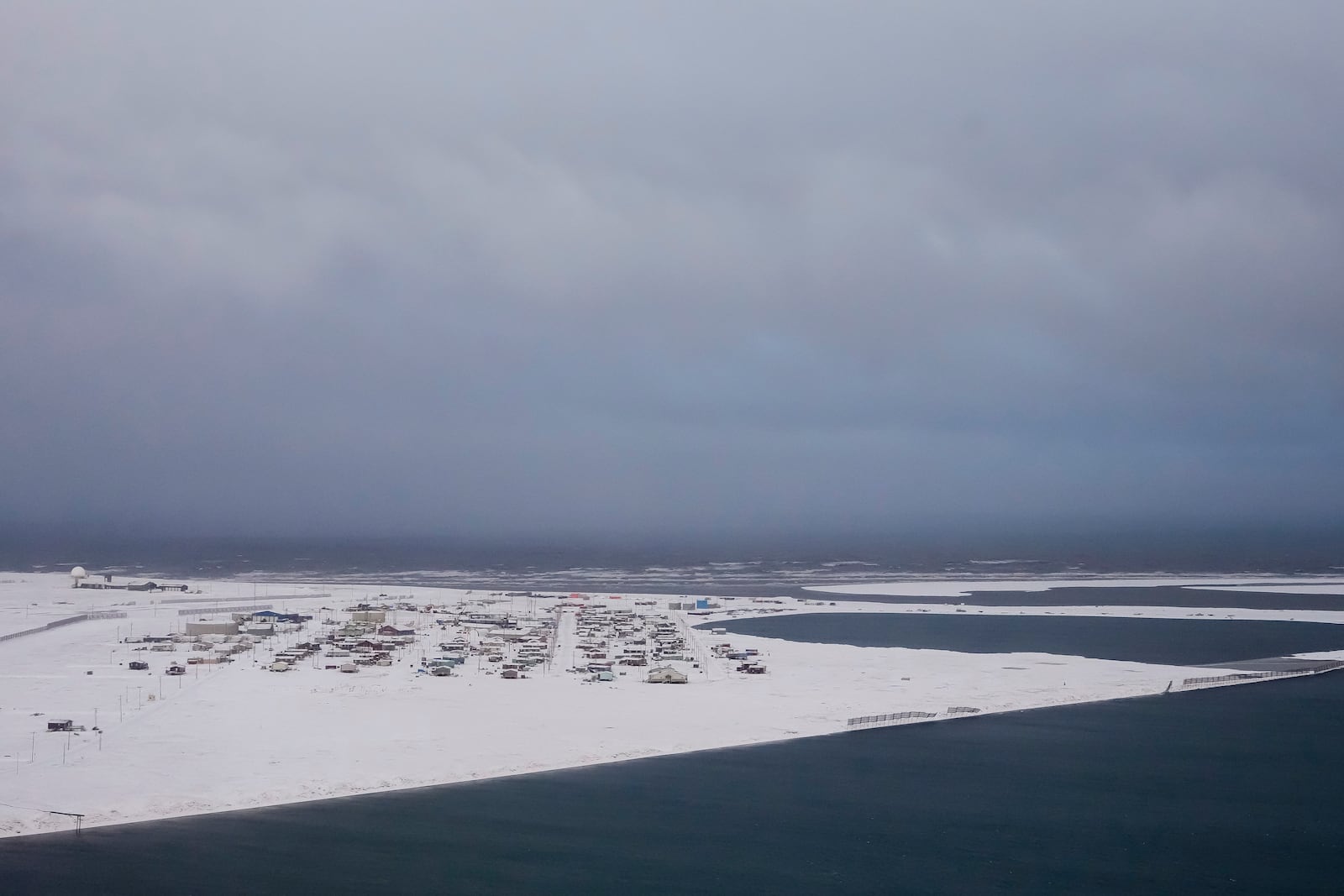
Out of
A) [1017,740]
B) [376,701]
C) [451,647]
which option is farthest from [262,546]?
[1017,740]

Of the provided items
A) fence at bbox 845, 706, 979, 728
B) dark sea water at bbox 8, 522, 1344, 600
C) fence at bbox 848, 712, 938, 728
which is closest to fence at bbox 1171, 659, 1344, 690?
fence at bbox 845, 706, 979, 728

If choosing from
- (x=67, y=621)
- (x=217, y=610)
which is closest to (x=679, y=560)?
(x=217, y=610)

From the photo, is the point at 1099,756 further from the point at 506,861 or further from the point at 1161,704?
the point at 506,861

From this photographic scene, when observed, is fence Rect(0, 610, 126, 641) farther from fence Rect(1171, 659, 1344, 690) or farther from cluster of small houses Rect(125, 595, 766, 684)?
fence Rect(1171, 659, 1344, 690)

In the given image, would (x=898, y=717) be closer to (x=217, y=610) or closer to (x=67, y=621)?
(x=67, y=621)

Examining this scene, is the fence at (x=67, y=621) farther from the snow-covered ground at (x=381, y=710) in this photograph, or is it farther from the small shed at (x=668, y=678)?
the small shed at (x=668, y=678)
